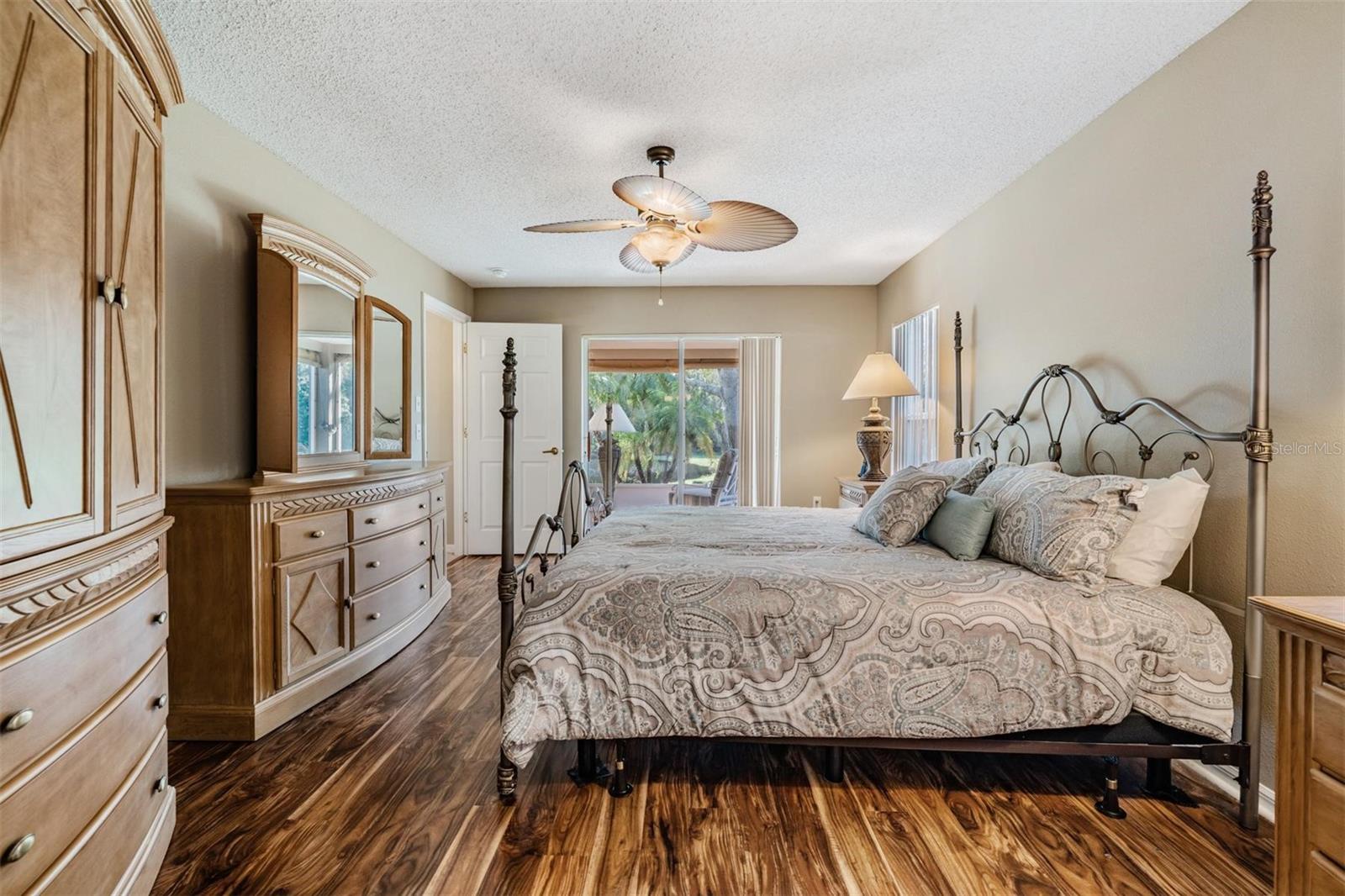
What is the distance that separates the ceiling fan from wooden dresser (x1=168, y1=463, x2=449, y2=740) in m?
1.48

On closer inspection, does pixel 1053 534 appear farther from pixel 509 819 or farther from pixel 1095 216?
pixel 509 819

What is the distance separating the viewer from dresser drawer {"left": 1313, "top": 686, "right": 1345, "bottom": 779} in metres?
1.19

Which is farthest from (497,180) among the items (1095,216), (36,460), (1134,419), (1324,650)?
(1324,650)

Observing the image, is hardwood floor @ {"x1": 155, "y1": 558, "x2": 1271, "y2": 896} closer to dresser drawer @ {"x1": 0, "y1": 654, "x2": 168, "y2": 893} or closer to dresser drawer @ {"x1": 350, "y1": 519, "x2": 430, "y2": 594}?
dresser drawer @ {"x1": 0, "y1": 654, "x2": 168, "y2": 893}

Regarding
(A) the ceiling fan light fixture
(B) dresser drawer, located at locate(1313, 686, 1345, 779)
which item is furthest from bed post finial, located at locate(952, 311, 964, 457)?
(B) dresser drawer, located at locate(1313, 686, 1345, 779)

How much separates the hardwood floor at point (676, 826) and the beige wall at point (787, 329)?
3502 mm

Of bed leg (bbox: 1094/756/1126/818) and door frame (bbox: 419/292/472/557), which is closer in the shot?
bed leg (bbox: 1094/756/1126/818)

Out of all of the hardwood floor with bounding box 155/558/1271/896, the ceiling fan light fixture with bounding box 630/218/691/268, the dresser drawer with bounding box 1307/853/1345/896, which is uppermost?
the ceiling fan light fixture with bounding box 630/218/691/268

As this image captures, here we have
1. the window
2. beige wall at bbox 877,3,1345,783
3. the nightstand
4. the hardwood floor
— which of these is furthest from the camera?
the window

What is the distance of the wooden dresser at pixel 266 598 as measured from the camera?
225 centimetres

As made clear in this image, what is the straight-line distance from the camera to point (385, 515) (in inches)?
120

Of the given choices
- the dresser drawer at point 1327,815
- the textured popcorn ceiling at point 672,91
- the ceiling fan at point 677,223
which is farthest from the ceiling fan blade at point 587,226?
the dresser drawer at point 1327,815

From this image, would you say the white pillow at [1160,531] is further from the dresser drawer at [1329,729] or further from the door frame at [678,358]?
the door frame at [678,358]

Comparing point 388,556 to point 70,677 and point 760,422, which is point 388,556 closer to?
point 70,677
